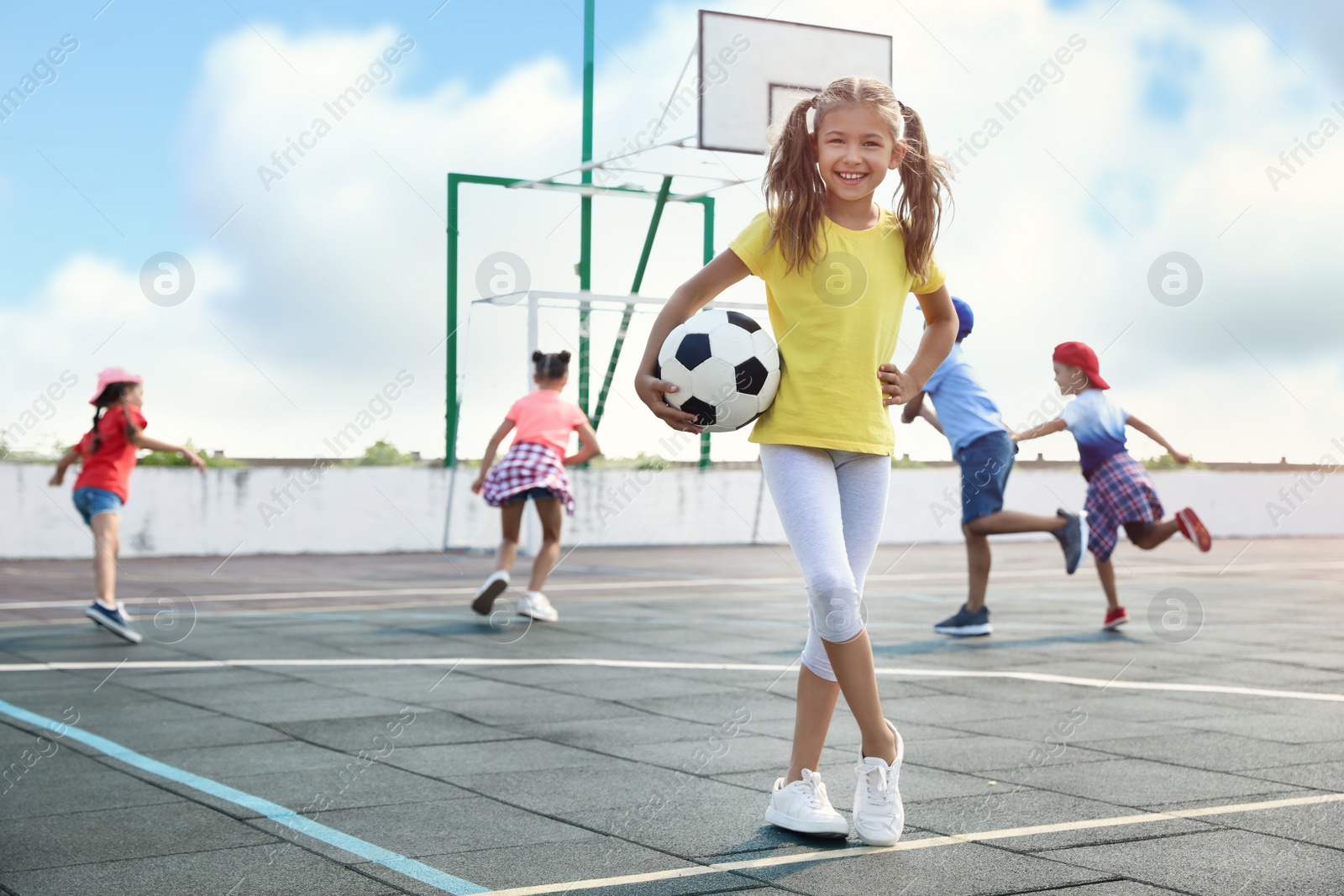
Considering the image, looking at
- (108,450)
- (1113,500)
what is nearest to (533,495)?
(108,450)

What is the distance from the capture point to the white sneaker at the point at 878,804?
3.23 metres

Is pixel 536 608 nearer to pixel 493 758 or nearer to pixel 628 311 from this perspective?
pixel 493 758

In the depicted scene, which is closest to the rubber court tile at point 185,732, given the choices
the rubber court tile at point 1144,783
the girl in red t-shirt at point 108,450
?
the rubber court tile at point 1144,783

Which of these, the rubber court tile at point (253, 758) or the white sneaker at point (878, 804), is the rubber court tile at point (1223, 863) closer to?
the white sneaker at point (878, 804)

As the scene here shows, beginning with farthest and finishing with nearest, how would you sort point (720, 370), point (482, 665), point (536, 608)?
point (536, 608), point (482, 665), point (720, 370)

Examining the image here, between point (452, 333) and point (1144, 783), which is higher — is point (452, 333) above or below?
above

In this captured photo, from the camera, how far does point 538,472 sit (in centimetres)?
879

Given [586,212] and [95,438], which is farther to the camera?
[586,212]

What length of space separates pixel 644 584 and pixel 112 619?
5.04m

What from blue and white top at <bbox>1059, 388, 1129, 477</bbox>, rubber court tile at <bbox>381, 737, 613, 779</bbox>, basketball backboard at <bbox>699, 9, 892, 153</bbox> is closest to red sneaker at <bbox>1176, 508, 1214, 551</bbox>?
blue and white top at <bbox>1059, 388, 1129, 477</bbox>

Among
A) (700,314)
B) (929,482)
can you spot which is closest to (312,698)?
(700,314)

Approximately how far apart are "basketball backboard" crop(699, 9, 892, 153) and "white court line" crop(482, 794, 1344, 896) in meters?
12.1

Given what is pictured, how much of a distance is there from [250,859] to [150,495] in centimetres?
1308

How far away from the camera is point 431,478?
16766 millimetres
